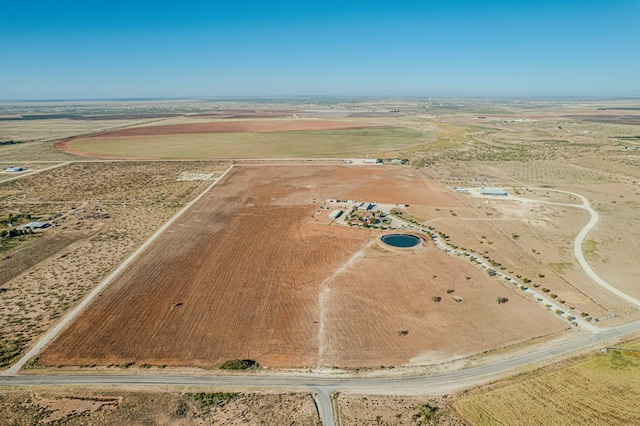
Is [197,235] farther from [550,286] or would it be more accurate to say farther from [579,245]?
[579,245]

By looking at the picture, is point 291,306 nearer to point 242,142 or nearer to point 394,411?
point 394,411

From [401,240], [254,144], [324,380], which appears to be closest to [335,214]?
[401,240]

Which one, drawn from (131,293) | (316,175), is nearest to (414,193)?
(316,175)

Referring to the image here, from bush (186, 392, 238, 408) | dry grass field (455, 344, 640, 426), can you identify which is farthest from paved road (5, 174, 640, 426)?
dry grass field (455, 344, 640, 426)

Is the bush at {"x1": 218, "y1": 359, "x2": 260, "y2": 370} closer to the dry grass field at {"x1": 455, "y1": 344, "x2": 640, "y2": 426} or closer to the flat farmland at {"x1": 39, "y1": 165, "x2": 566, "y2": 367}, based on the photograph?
the flat farmland at {"x1": 39, "y1": 165, "x2": 566, "y2": 367}

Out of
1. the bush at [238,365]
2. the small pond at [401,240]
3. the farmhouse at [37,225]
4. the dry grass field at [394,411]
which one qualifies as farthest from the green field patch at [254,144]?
the dry grass field at [394,411]

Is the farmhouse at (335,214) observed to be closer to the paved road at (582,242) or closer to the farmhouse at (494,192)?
the farmhouse at (494,192)
